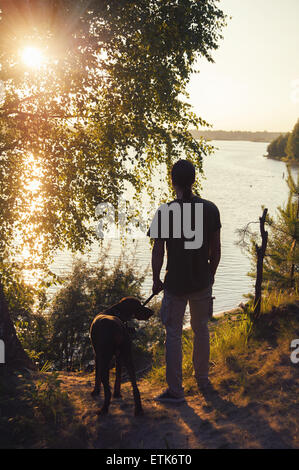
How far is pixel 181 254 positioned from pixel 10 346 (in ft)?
9.49

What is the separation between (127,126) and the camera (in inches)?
319

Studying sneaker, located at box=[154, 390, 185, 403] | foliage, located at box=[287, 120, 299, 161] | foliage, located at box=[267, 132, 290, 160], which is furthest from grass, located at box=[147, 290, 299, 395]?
foliage, located at box=[267, 132, 290, 160]

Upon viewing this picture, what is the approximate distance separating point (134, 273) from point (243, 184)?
58366mm

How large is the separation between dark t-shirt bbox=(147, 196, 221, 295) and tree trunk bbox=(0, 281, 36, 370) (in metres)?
2.56

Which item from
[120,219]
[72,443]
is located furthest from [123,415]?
[120,219]

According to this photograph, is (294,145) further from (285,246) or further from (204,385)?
(204,385)

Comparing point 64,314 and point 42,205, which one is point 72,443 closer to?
point 42,205

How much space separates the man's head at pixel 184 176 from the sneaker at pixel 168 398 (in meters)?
2.27

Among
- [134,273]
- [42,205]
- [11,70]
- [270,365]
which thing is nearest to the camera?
[270,365]

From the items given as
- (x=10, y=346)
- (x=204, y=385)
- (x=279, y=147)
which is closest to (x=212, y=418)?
(x=204, y=385)

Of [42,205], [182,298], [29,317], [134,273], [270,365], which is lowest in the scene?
[29,317]

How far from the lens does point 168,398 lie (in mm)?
4766

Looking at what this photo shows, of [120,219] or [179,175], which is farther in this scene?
[120,219]

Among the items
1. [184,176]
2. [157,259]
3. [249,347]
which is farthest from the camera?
[249,347]
